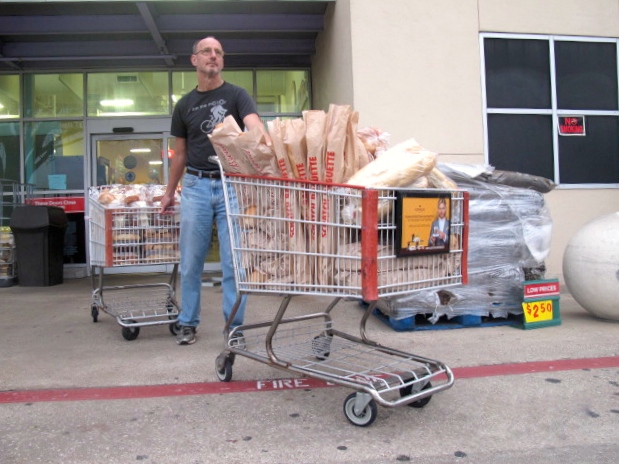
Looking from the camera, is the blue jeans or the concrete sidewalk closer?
the concrete sidewalk

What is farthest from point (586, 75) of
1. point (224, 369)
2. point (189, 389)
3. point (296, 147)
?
point (189, 389)

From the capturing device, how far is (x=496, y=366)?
3.60 m

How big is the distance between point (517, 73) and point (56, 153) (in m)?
7.27

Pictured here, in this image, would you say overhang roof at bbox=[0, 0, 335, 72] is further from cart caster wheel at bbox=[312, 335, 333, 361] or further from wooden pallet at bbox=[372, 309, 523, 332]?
cart caster wheel at bbox=[312, 335, 333, 361]

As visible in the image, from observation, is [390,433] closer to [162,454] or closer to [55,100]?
[162,454]

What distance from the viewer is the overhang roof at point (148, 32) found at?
739 cm

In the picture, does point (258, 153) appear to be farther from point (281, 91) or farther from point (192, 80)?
point (192, 80)

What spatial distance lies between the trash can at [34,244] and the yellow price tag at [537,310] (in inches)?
255

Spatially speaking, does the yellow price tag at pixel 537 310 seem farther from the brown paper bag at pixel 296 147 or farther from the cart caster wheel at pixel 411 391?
the brown paper bag at pixel 296 147

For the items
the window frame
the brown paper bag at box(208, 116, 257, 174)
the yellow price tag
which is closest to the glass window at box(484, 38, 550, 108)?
the window frame

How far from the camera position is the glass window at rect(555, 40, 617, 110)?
7.39 m

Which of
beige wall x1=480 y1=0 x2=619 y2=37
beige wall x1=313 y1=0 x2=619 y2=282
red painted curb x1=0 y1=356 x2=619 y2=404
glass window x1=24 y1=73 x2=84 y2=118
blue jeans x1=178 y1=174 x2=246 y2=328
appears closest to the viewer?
red painted curb x1=0 y1=356 x2=619 y2=404

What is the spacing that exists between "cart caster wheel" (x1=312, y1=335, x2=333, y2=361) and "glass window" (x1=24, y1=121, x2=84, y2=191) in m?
7.05

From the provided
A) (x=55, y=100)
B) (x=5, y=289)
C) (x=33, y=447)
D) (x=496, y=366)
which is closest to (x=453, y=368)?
(x=496, y=366)
